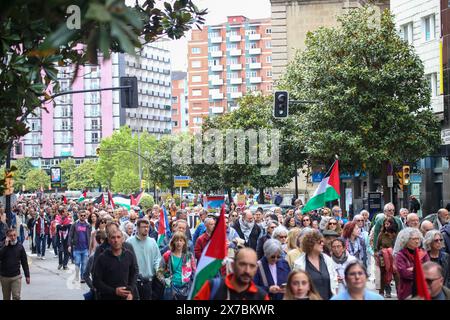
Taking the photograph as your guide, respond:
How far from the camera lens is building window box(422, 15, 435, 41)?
4484 cm

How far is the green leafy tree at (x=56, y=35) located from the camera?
5.02 metres

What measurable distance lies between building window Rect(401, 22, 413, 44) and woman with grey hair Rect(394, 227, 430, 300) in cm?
3621

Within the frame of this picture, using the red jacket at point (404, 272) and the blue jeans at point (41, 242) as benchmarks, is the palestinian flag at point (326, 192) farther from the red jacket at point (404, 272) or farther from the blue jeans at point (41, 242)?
the blue jeans at point (41, 242)

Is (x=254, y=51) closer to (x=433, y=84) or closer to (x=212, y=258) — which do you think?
(x=433, y=84)

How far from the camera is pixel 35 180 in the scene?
166 metres

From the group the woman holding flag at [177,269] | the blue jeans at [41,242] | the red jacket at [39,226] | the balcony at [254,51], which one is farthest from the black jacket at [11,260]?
the balcony at [254,51]

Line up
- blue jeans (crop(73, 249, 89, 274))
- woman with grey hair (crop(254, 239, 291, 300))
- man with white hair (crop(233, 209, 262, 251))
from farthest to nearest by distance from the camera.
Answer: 1. blue jeans (crop(73, 249, 89, 274))
2. man with white hair (crop(233, 209, 262, 251))
3. woman with grey hair (crop(254, 239, 291, 300))

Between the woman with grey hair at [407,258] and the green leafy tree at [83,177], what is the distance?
153312 millimetres

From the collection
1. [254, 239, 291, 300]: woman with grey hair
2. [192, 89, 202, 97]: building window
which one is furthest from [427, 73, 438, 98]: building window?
[192, 89, 202, 97]: building window

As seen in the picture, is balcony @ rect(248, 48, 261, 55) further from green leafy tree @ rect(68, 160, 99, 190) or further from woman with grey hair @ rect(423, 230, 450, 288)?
woman with grey hair @ rect(423, 230, 450, 288)

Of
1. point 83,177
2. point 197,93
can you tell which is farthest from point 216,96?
point 83,177

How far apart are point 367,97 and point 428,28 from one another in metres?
8.43

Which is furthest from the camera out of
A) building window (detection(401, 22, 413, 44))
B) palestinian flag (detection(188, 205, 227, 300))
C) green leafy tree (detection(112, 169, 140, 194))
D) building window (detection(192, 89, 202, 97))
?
building window (detection(192, 89, 202, 97))
